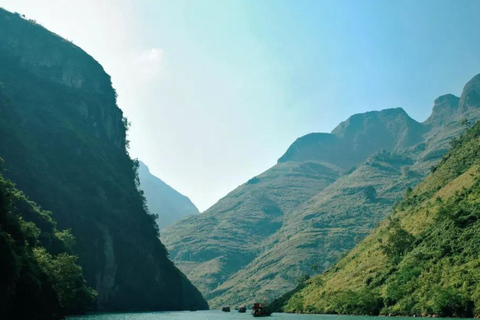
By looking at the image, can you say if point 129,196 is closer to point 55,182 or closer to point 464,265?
point 55,182

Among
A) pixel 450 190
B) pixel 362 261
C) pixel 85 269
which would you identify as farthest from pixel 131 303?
pixel 450 190

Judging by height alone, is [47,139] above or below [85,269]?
above

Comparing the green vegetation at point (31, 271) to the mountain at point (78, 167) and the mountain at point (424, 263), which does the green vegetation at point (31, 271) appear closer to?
the mountain at point (78, 167)

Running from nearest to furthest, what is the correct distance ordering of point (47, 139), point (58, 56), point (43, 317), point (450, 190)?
point (43, 317)
point (450, 190)
point (47, 139)
point (58, 56)

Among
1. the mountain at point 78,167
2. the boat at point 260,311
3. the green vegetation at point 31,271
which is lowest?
the boat at point 260,311

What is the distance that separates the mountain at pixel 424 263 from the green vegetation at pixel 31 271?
6417cm

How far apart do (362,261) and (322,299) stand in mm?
17898

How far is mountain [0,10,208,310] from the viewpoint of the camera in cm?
13350

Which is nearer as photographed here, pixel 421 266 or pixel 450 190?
pixel 421 266

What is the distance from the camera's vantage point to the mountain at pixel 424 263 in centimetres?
7900

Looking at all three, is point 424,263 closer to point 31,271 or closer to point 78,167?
point 31,271

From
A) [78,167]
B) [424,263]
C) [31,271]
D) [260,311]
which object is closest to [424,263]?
[424,263]

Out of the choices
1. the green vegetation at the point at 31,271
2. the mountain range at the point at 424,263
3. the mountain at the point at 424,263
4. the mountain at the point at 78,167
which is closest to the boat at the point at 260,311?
the mountain range at the point at 424,263

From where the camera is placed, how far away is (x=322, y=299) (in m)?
134
